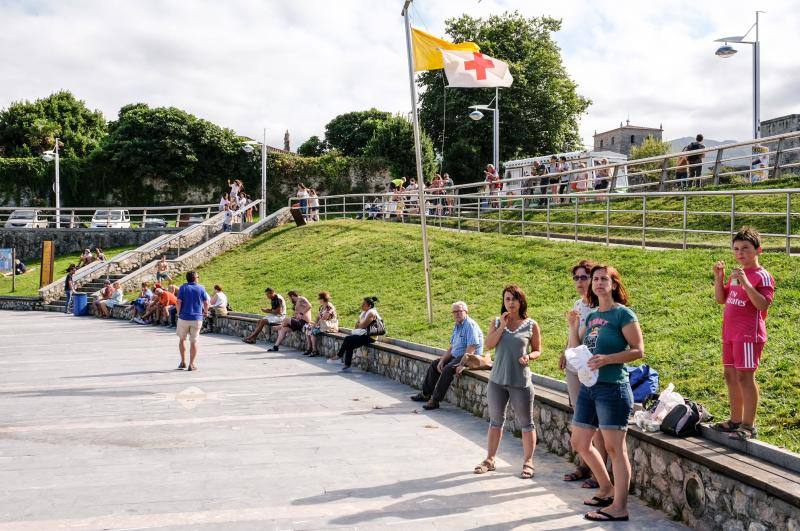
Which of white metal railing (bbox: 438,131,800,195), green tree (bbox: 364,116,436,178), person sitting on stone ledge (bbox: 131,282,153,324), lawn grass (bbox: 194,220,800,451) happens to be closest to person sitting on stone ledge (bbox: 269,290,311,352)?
lawn grass (bbox: 194,220,800,451)

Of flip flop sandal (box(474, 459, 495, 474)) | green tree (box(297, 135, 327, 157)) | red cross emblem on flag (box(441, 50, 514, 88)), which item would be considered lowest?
flip flop sandal (box(474, 459, 495, 474))

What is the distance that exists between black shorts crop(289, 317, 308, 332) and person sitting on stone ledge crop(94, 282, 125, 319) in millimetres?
11575

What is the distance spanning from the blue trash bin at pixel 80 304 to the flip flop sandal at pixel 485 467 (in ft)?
76.3

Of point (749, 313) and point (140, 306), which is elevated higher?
point (749, 313)

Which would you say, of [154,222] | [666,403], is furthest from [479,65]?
[154,222]

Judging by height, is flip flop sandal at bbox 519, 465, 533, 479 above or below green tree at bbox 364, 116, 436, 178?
below

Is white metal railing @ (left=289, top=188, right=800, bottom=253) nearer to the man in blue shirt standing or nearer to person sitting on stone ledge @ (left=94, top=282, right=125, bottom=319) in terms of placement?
the man in blue shirt standing

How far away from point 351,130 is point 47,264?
4483 cm

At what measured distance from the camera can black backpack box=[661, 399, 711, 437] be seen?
5521 mm

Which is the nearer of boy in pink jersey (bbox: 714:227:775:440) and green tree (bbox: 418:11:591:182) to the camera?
boy in pink jersey (bbox: 714:227:775:440)

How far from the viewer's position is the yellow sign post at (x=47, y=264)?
1141 inches

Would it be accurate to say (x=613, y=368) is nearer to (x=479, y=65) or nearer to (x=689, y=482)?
(x=689, y=482)

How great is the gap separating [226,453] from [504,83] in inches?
332

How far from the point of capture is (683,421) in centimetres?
552
